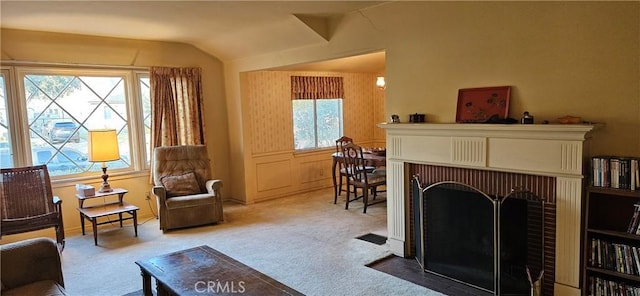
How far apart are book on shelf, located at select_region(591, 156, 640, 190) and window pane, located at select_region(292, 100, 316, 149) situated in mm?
4768

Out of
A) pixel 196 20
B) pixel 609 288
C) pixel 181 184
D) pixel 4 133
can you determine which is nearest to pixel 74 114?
pixel 4 133

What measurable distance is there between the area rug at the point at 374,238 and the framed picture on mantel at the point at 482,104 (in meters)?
1.57

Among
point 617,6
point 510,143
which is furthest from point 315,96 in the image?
point 617,6

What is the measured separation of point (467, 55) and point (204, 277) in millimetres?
2538

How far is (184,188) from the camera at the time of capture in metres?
5.19

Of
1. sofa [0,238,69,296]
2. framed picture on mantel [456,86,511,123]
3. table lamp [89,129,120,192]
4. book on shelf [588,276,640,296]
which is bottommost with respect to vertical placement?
book on shelf [588,276,640,296]

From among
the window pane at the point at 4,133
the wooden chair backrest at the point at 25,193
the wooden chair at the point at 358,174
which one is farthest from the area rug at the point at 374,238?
the window pane at the point at 4,133

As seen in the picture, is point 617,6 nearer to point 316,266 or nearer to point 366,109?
point 316,266

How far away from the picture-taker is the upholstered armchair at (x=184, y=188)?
15.9 ft

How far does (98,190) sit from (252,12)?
3.02 metres

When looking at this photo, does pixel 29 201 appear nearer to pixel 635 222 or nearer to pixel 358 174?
pixel 358 174

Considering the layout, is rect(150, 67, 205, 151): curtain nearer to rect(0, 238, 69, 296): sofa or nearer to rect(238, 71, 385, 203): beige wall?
rect(238, 71, 385, 203): beige wall

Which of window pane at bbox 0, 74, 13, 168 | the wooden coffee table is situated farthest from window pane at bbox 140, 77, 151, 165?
the wooden coffee table

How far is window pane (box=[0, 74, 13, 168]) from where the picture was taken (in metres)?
4.57
